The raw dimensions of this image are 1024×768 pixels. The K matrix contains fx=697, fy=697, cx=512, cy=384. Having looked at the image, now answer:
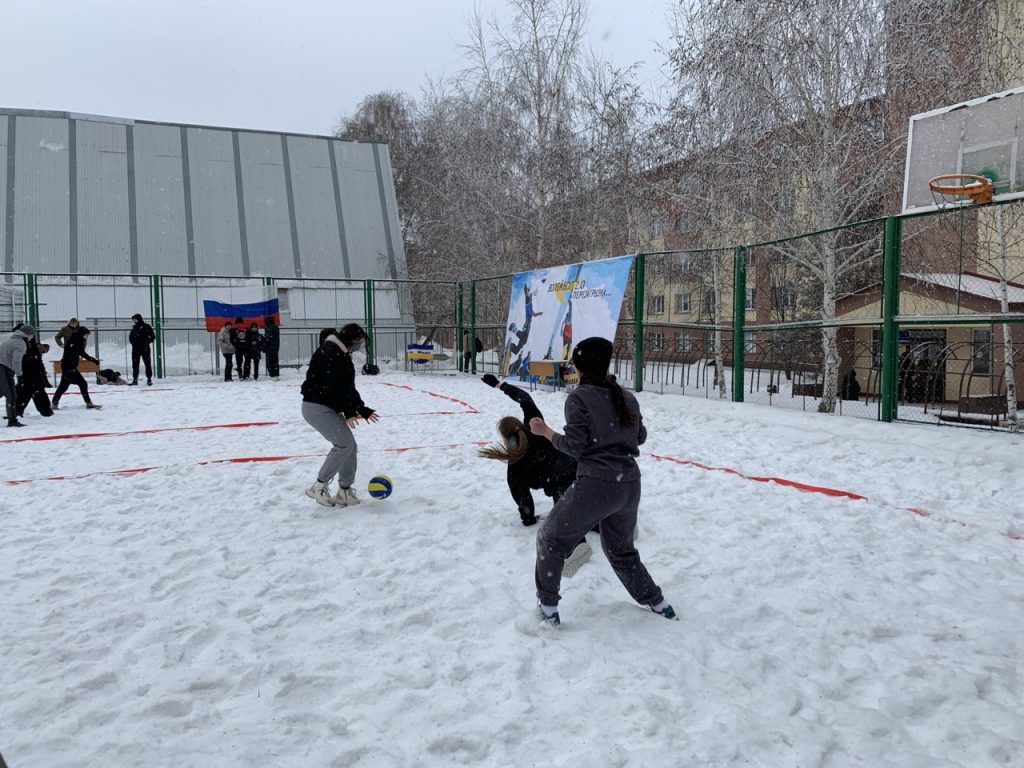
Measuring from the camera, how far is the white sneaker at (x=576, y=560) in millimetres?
3982

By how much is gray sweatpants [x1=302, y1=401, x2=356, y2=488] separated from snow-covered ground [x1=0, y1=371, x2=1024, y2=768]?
0.31 metres

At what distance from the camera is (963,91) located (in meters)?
12.8

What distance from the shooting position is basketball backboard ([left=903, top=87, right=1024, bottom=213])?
8258mm

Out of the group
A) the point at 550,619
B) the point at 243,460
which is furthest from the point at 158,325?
the point at 550,619

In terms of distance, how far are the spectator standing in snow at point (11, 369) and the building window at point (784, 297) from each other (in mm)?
12722

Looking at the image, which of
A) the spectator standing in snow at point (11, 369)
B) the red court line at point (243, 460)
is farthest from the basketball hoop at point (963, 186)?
the spectator standing in snow at point (11, 369)

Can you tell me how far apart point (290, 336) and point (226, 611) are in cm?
1885

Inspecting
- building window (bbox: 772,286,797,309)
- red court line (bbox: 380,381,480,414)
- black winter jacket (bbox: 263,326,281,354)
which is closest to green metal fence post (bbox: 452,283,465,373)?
red court line (bbox: 380,381,480,414)

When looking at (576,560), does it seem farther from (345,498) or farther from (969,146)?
(969,146)

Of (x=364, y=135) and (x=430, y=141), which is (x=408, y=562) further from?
(x=364, y=135)

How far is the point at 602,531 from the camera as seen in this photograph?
346cm

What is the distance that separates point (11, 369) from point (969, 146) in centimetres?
1313

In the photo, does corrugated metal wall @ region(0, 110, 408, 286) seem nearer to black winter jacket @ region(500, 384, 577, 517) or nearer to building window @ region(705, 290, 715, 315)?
building window @ region(705, 290, 715, 315)

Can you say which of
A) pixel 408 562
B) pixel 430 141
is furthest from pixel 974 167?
pixel 430 141
